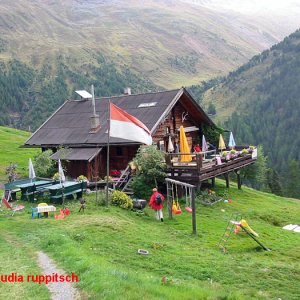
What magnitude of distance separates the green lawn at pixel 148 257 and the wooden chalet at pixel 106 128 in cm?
722

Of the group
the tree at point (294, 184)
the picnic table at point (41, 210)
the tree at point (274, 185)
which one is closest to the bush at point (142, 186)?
the picnic table at point (41, 210)

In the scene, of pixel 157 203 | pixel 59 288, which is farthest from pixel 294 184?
pixel 59 288

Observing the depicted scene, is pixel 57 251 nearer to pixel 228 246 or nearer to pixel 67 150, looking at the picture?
pixel 228 246

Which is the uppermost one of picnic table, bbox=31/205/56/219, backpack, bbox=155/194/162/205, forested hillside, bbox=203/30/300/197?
forested hillside, bbox=203/30/300/197

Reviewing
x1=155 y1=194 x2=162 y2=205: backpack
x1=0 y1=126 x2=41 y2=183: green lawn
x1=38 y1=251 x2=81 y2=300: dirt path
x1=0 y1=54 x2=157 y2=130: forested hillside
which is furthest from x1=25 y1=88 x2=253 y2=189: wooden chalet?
x1=0 y1=54 x2=157 y2=130: forested hillside

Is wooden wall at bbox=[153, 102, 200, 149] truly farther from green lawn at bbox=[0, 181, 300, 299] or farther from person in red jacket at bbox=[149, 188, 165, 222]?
green lawn at bbox=[0, 181, 300, 299]

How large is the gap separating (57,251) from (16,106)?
555 feet

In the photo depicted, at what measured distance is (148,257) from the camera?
44.7 ft

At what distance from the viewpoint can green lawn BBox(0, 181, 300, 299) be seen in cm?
1013

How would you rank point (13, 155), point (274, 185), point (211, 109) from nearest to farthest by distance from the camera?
point (13, 155), point (274, 185), point (211, 109)

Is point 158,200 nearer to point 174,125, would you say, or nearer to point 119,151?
point 119,151

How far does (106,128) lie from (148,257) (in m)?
19.0

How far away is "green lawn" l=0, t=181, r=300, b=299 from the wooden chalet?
722cm

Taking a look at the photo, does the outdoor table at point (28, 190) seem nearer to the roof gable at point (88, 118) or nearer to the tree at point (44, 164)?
the tree at point (44, 164)
